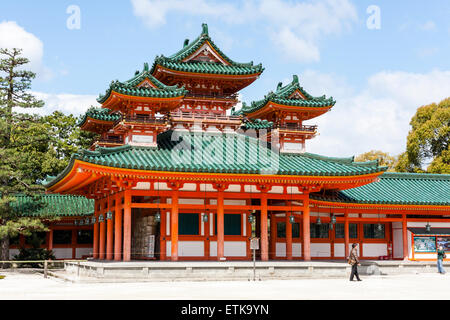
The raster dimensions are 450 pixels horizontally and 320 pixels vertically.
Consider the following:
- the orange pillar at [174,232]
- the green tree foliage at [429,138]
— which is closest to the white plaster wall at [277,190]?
the orange pillar at [174,232]

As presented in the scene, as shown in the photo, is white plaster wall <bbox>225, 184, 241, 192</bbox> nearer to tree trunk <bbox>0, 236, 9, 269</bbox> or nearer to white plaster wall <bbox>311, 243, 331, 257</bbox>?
white plaster wall <bbox>311, 243, 331, 257</bbox>

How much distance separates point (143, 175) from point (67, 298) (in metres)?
9.34

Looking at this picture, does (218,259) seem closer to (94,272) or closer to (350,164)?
(94,272)

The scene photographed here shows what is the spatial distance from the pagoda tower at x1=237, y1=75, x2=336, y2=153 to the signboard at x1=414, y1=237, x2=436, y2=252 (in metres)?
10.1

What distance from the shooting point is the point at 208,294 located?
782 inches

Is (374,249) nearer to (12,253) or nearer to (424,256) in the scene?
(424,256)

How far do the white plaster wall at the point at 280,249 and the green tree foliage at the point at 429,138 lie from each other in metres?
28.1

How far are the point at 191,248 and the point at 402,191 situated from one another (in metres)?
16.1

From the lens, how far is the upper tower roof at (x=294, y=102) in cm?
3275

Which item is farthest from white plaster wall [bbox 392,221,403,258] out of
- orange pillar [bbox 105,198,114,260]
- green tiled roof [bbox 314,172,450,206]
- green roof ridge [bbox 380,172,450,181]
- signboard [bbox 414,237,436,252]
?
orange pillar [bbox 105,198,114,260]

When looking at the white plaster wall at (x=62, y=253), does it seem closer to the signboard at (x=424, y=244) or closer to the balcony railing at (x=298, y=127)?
the balcony railing at (x=298, y=127)

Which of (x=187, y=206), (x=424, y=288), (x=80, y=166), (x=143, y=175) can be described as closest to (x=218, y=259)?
(x=187, y=206)

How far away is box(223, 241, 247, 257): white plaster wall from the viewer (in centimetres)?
3066

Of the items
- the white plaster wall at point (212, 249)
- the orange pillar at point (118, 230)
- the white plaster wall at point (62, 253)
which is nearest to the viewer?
the orange pillar at point (118, 230)
